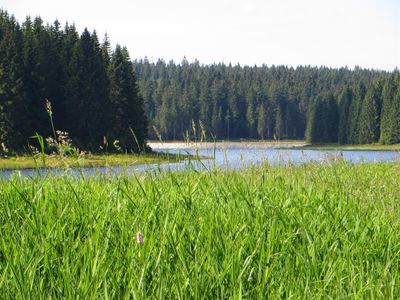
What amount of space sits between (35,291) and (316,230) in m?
2.21

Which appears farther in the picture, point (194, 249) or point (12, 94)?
point (12, 94)

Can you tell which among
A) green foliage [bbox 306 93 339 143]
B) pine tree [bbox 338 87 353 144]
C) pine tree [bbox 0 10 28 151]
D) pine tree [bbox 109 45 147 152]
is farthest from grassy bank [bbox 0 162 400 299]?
green foliage [bbox 306 93 339 143]

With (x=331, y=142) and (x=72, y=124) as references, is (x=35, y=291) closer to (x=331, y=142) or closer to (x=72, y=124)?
(x=72, y=124)

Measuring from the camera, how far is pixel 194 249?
3.37m

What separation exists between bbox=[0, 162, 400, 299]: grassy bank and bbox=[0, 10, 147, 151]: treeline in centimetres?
4550

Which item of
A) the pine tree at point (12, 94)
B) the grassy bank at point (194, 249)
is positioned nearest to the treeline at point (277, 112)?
the pine tree at point (12, 94)

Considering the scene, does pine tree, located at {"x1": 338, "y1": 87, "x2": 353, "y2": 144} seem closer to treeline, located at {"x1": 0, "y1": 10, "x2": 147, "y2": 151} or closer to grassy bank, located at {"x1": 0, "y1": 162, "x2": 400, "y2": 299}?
treeline, located at {"x1": 0, "y1": 10, "x2": 147, "y2": 151}

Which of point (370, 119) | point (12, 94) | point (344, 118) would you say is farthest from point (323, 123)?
point (12, 94)

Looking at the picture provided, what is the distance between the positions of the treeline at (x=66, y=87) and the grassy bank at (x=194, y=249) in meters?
45.5

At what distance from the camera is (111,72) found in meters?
63.3

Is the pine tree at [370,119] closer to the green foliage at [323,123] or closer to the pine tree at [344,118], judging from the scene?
the pine tree at [344,118]

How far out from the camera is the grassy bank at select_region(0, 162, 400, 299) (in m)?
2.94

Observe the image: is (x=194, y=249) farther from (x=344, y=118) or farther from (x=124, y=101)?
(x=344, y=118)

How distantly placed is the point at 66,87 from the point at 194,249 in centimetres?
5707
